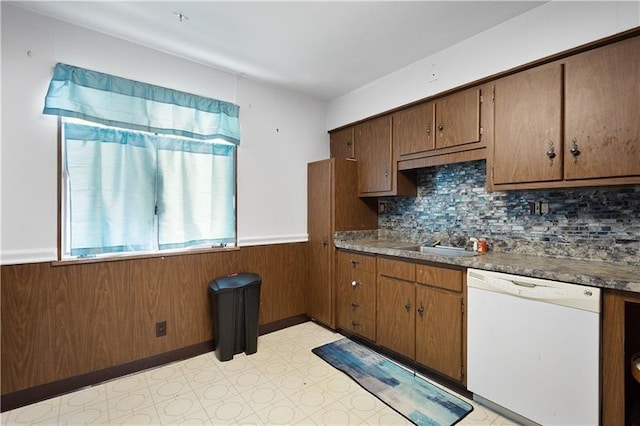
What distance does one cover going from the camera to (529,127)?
200cm

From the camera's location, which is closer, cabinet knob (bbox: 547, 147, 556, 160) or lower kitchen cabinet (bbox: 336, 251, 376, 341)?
cabinet knob (bbox: 547, 147, 556, 160)

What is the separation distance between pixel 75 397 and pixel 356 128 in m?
3.36

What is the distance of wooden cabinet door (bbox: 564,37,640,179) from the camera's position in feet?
5.33

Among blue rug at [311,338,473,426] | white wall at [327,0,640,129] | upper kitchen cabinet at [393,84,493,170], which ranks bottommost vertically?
blue rug at [311,338,473,426]

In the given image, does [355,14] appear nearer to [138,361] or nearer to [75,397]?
[138,361]

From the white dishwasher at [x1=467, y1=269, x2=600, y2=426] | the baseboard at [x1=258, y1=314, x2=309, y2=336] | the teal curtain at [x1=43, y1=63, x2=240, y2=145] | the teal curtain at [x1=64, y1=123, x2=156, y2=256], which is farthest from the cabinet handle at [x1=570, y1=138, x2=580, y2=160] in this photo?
the teal curtain at [x1=64, y1=123, x2=156, y2=256]

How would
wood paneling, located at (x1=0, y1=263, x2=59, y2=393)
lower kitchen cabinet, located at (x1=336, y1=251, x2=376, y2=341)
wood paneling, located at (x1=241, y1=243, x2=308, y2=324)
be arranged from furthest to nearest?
wood paneling, located at (x1=241, y1=243, x2=308, y2=324) → lower kitchen cabinet, located at (x1=336, y1=251, x2=376, y2=341) → wood paneling, located at (x1=0, y1=263, x2=59, y2=393)

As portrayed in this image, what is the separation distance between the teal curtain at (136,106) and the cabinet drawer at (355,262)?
158 centimetres

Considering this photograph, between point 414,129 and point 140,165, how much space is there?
239 centimetres

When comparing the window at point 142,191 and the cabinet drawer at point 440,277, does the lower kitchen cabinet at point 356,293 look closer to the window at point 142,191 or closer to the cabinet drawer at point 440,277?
the cabinet drawer at point 440,277

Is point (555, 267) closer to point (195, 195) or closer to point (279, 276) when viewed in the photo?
point (279, 276)

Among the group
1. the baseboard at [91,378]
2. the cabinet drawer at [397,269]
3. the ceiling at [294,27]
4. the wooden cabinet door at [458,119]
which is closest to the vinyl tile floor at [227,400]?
the baseboard at [91,378]

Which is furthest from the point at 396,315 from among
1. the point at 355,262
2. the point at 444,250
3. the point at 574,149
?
the point at 574,149

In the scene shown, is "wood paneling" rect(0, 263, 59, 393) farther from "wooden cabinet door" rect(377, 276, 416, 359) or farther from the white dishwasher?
the white dishwasher
